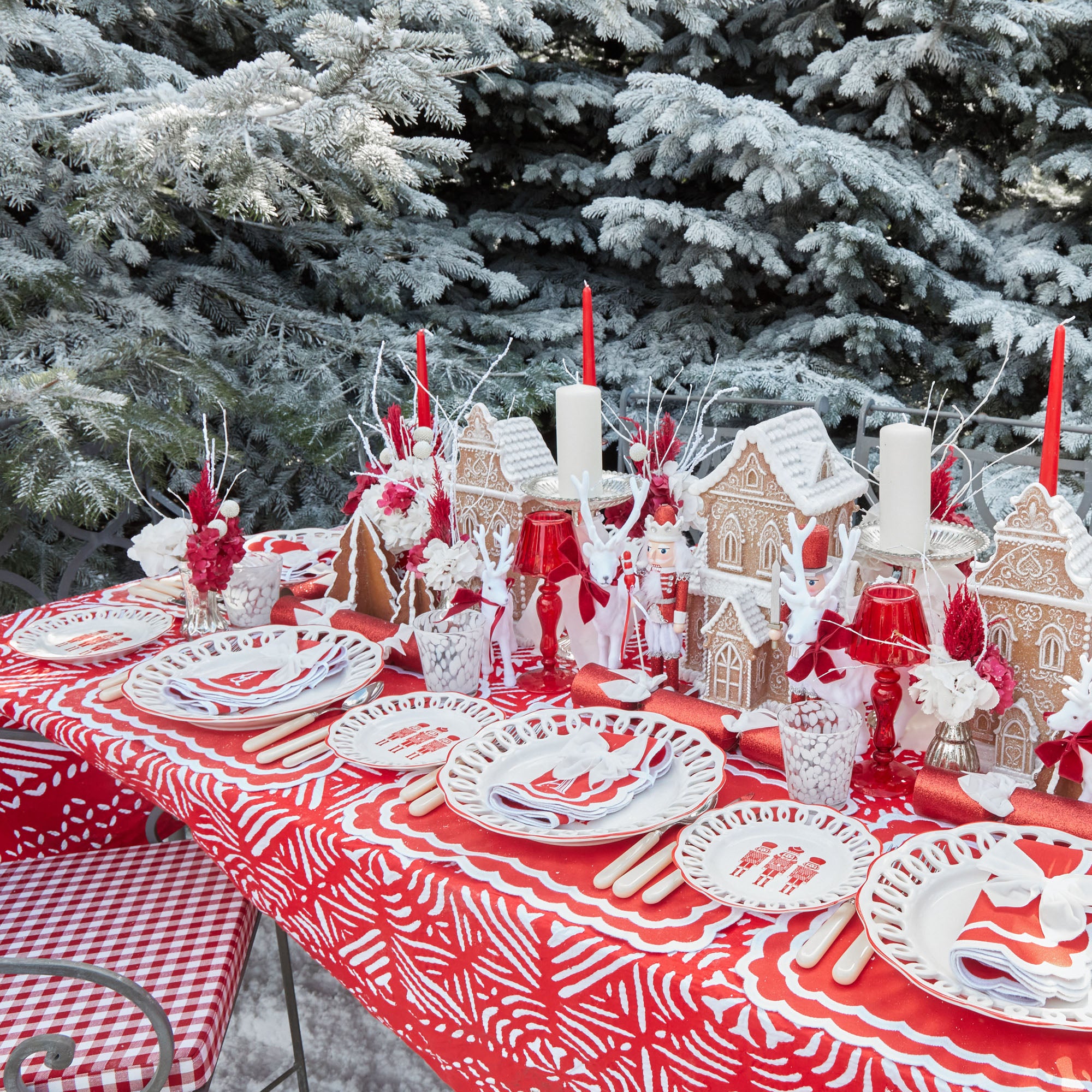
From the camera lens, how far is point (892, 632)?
980 millimetres

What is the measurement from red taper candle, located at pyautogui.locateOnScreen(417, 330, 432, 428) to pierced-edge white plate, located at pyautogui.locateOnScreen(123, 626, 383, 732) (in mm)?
370

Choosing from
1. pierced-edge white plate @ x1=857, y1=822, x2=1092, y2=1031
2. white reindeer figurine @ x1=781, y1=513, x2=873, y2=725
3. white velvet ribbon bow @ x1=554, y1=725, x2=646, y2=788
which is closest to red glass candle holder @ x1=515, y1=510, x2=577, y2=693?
white velvet ribbon bow @ x1=554, y1=725, x2=646, y2=788

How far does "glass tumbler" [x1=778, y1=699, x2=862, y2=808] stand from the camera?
923 millimetres

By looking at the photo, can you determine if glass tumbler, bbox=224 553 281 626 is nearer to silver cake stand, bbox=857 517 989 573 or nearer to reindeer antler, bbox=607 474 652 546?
reindeer antler, bbox=607 474 652 546

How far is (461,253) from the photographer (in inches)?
148

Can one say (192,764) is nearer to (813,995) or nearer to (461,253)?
(813,995)

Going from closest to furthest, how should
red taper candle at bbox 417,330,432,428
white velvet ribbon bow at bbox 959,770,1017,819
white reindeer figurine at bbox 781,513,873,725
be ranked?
white velvet ribbon bow at bbox 959,770,1017,819, white reindeer figurine at bbox 781,513,873,725, red taper candle at bbox 417,330,432,428

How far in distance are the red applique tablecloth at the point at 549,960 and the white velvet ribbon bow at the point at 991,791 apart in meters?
0.06

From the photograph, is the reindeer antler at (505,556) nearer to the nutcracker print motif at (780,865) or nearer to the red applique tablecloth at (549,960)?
the red applique tablecloth at (549,960)

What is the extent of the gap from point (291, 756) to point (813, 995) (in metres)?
0.65

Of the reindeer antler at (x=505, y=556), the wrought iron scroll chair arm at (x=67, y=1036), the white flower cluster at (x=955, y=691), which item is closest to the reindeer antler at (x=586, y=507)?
the reindeer antler at (x=505, y=556)

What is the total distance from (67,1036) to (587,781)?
0.69 metres

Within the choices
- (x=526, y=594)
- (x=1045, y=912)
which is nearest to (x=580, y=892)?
(x=1045, y=912)

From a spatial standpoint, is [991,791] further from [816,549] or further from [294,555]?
[294,555]
